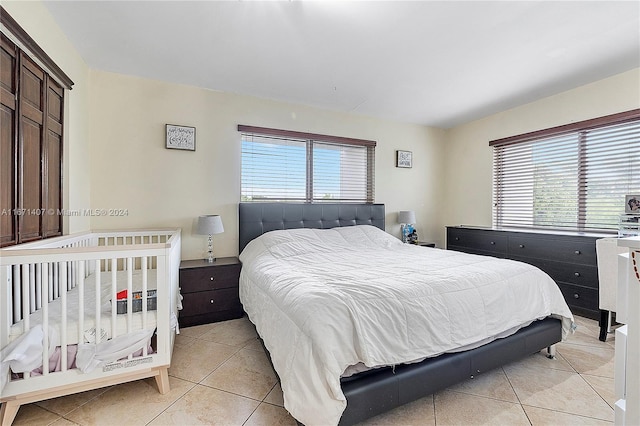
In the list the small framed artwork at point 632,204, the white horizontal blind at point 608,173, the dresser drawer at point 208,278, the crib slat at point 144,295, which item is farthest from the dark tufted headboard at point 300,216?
the small framed artwork at point 632,204

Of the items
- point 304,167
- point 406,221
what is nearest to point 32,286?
point 304,167

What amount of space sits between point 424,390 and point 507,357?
0.72 metres

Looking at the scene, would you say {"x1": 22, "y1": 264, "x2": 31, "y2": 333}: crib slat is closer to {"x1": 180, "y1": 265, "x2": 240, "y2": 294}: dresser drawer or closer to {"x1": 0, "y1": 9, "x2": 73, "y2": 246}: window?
{"x1": 0, "y1": 9, "x2": 73, "y2": 246}: window

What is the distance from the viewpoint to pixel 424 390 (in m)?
1.55

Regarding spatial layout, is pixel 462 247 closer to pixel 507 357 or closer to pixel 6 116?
pixel 507 357

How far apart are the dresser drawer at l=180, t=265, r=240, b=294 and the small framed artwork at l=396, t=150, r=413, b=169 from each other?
9.36ft

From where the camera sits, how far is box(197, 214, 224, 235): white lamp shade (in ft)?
9.57

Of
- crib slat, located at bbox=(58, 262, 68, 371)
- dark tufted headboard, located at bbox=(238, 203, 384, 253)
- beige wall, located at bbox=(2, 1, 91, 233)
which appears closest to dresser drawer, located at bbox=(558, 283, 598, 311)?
dark tufted headboard, located at bbox=(238, 203, 384, 253)

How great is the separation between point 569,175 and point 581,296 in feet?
4.51

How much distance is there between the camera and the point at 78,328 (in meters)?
1.54

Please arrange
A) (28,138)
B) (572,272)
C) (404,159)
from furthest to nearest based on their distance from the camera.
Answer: (404,159) < (572,272) < (28,138)

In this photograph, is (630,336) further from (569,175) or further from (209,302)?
(569,175)

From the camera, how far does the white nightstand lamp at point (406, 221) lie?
4221 mm

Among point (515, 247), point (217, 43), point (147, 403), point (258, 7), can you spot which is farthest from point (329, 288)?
point (515, 247)
